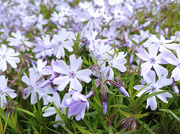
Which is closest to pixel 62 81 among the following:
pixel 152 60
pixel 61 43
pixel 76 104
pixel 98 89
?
pixel 76 104

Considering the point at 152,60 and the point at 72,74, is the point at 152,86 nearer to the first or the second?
the point at 152,60

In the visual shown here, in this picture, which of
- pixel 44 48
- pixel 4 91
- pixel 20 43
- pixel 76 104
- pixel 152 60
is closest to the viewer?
pixel 76 104

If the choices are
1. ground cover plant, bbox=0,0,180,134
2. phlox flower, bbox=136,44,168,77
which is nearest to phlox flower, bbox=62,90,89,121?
ground cover plant, bbox=0,0,180,134

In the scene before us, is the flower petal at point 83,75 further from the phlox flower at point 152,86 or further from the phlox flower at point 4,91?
the phlox flower at point 4,91

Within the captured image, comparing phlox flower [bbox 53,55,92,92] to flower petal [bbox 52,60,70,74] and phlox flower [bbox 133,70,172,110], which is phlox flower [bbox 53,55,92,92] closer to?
flower petal [bbox 52,60,70,74]

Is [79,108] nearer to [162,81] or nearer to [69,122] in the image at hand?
[69,122]

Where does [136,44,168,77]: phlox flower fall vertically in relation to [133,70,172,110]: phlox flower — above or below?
above

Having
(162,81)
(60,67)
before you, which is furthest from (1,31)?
(162,81)

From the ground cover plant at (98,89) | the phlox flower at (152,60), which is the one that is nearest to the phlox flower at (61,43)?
the ground cover plant at (98,89)
